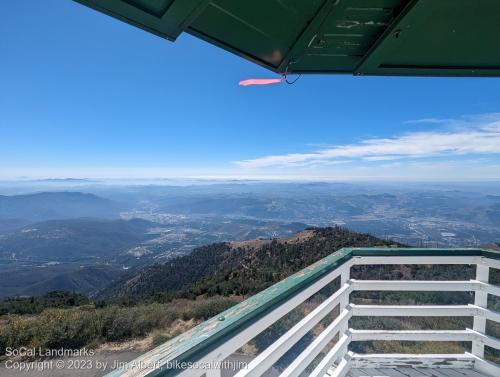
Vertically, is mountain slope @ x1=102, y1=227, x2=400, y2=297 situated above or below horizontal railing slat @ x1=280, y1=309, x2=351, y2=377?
below

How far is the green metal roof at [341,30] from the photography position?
1.57 meters

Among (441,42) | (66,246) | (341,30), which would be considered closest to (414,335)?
(441,42)

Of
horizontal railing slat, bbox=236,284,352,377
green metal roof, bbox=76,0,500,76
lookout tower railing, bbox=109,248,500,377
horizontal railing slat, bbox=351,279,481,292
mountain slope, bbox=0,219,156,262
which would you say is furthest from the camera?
mountain slope, bbox=0,219,156,262

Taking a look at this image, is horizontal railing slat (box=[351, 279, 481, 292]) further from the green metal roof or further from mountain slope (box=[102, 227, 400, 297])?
mountain slope (box=[102, 227, 400, 297])

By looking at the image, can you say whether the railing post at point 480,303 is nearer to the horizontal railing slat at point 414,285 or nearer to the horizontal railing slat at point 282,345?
the horizontal railing slat at point 414,285

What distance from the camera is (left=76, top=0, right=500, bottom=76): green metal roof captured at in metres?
1.57

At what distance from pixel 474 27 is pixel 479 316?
6.97ft

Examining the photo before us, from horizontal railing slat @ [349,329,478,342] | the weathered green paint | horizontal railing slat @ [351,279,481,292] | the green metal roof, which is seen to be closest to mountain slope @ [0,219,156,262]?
horizontal railing slat @ [349,329,478,342]

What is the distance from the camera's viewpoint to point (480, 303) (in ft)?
8.14

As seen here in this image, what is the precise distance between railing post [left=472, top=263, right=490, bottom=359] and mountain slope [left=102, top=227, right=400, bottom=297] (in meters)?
15.2

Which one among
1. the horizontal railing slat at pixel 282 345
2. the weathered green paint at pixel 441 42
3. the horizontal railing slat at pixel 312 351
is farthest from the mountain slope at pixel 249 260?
the weathered green paint at pixel 441 42

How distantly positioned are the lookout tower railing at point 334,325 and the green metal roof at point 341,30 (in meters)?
1.39

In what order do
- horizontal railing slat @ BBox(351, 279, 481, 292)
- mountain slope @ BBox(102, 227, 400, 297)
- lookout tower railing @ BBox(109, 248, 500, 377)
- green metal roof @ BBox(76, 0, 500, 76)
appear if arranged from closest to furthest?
lookout tower railing @ BBox(109, 248, 500, 377), green metal roof @ BBox(76, 0, 500, 76), horizontal railing slat @ BBox(351, 279, 481, 292), mountain slope @ BBox(102, 227, 400, 297)

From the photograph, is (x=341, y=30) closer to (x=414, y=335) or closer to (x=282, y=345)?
(x=282, y=345)
